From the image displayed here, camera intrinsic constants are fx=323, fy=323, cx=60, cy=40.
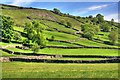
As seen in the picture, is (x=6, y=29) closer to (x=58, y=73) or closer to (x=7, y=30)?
(x=7, y=30)

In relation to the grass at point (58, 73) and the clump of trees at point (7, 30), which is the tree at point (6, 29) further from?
the grass at point (58, 73)

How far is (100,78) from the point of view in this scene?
3691cm

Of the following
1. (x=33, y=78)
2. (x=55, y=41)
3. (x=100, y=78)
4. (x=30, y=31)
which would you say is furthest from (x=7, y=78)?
(x=55, y=41)

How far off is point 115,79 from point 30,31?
433ft

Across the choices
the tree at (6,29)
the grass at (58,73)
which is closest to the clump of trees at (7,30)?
the tree at (6,29)

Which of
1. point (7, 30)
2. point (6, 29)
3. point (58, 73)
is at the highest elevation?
point (6, 29)

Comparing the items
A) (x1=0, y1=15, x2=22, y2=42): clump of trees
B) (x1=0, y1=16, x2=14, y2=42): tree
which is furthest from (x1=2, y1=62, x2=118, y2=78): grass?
(x1=0, y1=15, x2=22, y2=42): clump of trees

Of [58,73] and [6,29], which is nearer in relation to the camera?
[58,73]

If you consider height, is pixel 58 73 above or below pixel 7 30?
below

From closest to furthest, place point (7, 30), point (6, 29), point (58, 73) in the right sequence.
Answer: point (58, 73) < point (7, 30) < point (6, 29)

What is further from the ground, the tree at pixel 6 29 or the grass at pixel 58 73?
the tree at pixel 6 29

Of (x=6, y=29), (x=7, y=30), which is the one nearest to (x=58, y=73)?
(x=7, y=30)

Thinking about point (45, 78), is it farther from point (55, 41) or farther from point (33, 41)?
point (55, 41)

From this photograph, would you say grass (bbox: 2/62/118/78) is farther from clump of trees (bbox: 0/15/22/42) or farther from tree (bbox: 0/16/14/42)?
clump of trees (bbox: 0/15/22/42)
